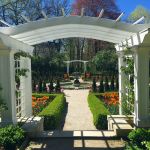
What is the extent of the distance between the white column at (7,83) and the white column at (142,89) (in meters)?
2.73

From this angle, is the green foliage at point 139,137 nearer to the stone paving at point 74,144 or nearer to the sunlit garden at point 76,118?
the sunlit garden at point 76,118

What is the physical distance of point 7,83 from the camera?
7.70 meters

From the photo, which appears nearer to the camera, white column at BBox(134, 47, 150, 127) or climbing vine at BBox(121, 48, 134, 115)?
white column at BBox(134, 47, 150, 127)

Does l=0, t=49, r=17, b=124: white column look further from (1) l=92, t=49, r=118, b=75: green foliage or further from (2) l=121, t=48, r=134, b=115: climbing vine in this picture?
(1) l=92, t=49, r=118, b=75: green foliage

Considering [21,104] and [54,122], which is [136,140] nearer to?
[54,122]

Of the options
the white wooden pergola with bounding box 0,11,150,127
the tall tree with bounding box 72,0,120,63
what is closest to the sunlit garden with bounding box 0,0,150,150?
the white wooden pergola with bounding box 0,11,150,127

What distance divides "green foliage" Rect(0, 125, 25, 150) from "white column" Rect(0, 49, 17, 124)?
53cm

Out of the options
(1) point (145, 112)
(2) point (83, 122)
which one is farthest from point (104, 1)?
(1) point (145, 112)

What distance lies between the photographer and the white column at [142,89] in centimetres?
770

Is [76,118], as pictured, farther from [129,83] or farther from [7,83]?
[7,83]

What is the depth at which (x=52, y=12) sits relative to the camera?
37.1m

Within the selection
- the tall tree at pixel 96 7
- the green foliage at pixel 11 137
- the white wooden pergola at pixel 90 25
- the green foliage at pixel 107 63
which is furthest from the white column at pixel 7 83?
the tall tree at pixel 96 7

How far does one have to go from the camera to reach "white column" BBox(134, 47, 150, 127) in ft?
25.3

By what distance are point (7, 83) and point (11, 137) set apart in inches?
54.4
